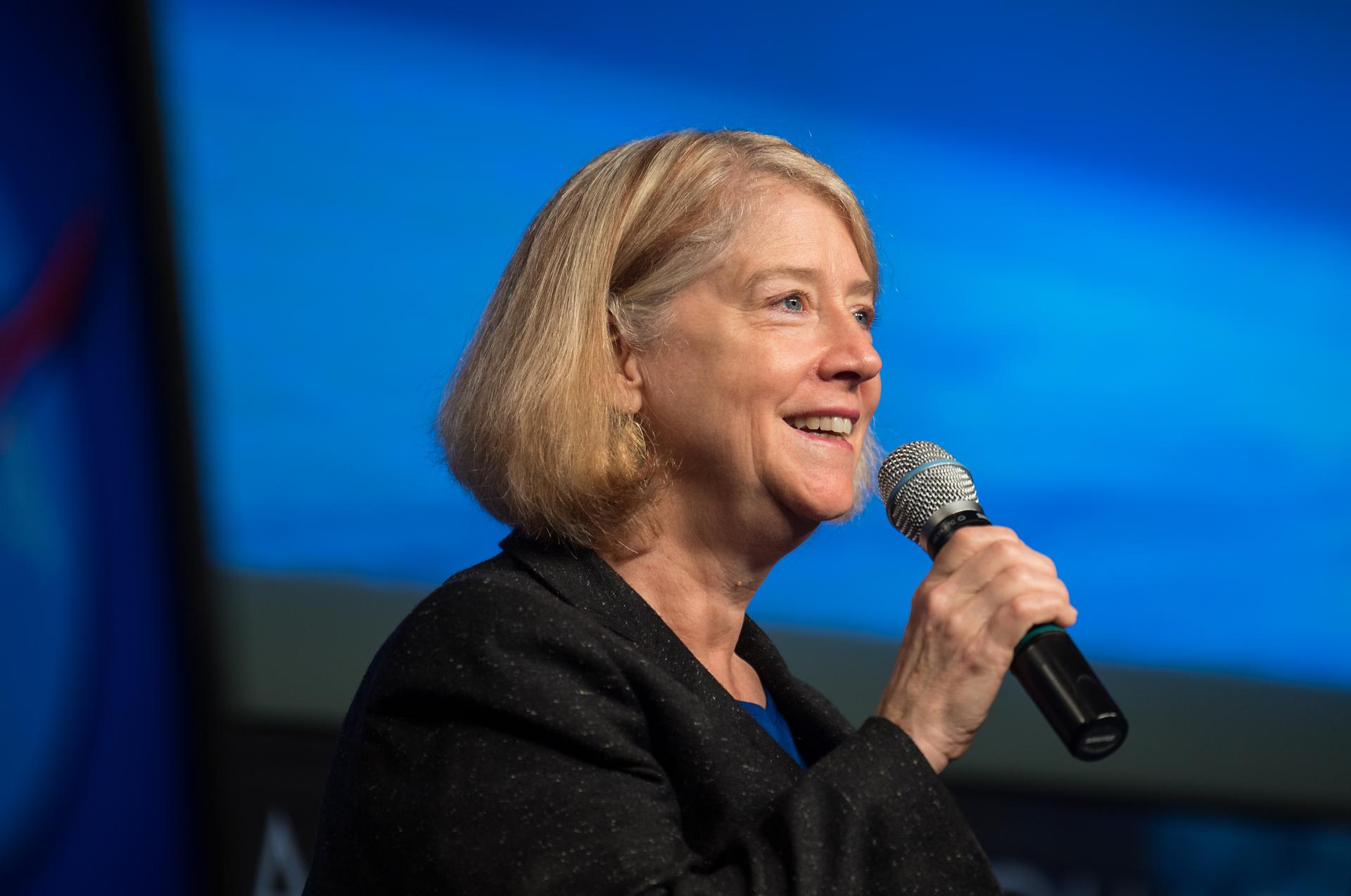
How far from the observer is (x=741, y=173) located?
63.9 inches

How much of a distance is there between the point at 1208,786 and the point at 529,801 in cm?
240

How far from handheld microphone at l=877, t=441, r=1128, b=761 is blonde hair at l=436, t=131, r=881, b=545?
1.18ft

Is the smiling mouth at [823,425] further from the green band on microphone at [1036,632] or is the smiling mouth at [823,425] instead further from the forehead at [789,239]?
the green band on microphone at [1036,632]

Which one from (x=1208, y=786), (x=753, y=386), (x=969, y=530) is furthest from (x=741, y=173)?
(x=1208, y=786)

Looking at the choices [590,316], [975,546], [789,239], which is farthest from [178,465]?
[975,546]

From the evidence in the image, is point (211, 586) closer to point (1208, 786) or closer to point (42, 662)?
point (42, 662)

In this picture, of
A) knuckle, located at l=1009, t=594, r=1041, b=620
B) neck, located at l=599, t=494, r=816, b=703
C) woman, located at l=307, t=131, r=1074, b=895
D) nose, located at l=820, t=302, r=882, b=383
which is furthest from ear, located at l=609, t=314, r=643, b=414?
knuckle, located at l=1009, t=594, r=1041, b=620

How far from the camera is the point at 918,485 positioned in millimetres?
1385

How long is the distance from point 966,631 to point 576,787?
392mm

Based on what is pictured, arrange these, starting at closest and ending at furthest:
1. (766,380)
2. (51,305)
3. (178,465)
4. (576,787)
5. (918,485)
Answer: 1. (576,787)
2. (918,485)
3. (766,380)
4. (51,305)
5. (178,465)

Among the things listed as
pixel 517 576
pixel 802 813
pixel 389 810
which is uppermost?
pixel 517 576

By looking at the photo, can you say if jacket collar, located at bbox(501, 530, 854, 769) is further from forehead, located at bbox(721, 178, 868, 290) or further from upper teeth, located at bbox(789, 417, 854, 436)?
forehead, located at bbox(721, 178, 868, 290)

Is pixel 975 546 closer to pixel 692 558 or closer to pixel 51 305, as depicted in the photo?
pixel 692 558

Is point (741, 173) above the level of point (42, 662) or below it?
above
